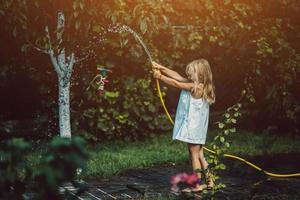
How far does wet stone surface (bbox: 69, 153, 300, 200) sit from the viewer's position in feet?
22.9

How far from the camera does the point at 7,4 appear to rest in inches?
250

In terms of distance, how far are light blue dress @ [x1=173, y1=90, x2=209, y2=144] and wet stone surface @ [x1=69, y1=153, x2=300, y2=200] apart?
2.15ft

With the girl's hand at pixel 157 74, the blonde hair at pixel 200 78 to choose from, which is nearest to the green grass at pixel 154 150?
the blonde hair at pixel 200 78

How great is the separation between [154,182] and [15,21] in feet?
8.53

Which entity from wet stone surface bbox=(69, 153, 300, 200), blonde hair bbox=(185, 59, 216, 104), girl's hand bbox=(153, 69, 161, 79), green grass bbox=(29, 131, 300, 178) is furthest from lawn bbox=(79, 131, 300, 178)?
blonde hair bbox=(185, 59, 216, 104)

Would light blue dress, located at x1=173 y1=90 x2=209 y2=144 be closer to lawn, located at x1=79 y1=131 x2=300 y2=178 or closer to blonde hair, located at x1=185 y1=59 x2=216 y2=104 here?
blonde hair, located at x1=185 y1=59 x2=216 y2=104

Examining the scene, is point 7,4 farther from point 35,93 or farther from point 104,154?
point 35,93

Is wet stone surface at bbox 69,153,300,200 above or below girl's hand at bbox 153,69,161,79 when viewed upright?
below

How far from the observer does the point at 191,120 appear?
23.5 ft

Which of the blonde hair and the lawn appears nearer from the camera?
the blonde hair

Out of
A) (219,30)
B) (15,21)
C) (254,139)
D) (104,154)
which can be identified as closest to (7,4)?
(15,21)

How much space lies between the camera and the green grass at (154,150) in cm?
836

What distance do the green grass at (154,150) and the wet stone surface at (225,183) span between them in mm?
201

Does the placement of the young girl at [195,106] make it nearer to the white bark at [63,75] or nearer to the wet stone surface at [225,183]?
the wet stone surface at [225,183]
